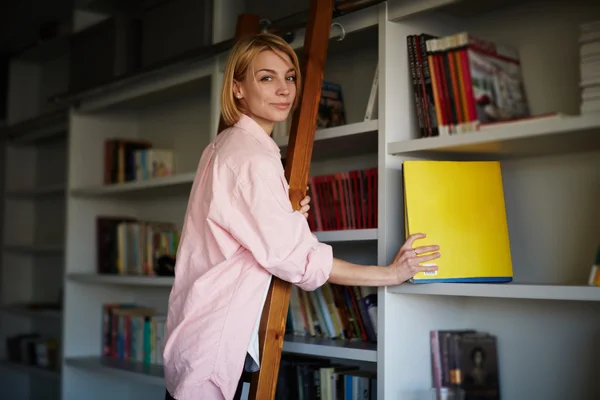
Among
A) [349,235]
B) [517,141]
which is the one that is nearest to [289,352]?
[349,235]

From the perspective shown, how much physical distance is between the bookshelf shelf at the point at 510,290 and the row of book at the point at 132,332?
159 centimetres

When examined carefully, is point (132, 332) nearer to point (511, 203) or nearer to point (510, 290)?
Answer: point (511, 203)

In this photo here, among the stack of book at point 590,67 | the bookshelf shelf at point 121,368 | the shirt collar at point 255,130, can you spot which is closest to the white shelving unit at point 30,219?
the bookshelf shelf at point 121,368

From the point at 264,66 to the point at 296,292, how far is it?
862 mm

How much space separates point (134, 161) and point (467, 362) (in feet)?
6.57

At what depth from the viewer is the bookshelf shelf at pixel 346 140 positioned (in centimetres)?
218

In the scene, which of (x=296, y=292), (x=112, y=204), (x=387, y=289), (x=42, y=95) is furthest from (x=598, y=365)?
(x=42, y=95)

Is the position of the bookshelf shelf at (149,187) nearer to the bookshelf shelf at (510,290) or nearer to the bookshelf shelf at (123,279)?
the bookshelf shelf at (123,279)

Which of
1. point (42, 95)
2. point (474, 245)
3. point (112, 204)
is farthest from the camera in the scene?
point (42, 95)

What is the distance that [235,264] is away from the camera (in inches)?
71.9

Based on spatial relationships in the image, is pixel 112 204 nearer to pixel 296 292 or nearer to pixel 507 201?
pixel 296 292

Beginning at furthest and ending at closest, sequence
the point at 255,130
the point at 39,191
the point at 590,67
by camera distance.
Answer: the point at 39,191 < the point at 255,130 < the point at 590,67

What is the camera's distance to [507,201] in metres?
2.18

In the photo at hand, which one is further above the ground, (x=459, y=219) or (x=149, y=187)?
(x=149, y=187)
